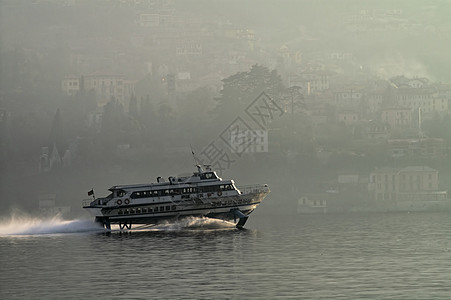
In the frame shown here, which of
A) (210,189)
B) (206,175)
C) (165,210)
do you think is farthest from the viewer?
A: (206,175)

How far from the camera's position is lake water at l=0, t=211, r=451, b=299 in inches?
2660

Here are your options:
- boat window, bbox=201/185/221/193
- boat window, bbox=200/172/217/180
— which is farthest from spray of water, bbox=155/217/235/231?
boat window, bbox=200/172/217/180

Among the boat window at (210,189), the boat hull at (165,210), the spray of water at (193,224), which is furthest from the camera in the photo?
the spray of water at (193,224)

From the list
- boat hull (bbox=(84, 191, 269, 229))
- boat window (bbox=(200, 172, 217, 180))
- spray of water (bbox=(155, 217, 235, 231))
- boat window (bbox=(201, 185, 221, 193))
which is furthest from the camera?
boat window (bbox=(200, 172, 217, 180))

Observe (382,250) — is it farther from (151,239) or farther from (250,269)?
(151,239)

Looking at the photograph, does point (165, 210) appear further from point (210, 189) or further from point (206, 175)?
point (206, 175)

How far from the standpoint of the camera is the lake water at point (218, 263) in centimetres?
6756

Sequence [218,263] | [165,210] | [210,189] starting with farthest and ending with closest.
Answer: [210,189] → [165,210] → [218,263]

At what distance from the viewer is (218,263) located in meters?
83.6

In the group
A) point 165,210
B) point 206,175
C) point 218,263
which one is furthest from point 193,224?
point 218,263

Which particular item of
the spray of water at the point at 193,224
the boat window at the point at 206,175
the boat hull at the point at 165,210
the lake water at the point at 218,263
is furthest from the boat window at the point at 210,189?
the lake water at the point at 218,263

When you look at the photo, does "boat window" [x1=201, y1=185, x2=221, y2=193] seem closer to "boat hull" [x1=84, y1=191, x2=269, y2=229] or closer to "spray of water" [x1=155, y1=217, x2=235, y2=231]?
"boat hull" [x1=84, y1=191, x2=269, y2=229]

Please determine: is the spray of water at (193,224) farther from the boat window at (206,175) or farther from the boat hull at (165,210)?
the boat window at (206,175)

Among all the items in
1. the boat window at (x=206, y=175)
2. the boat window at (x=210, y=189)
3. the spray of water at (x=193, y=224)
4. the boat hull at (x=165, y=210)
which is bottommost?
the spray of water at (x=193, y=224)
